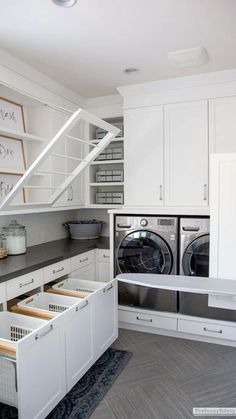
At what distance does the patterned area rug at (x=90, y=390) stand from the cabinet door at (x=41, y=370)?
135 millimetres

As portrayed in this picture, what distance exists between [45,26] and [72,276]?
2.03 meters

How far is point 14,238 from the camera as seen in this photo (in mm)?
2611

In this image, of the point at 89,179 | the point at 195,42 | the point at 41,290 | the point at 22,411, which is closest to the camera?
the point at 22,411

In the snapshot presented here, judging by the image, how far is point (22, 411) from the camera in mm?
1459

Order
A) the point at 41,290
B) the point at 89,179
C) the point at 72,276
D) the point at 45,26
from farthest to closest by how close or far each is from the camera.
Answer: the point at 89,179 → the point at 72,276 → the point at 41,290 → the point at 45,26

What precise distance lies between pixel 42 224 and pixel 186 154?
1.72 m

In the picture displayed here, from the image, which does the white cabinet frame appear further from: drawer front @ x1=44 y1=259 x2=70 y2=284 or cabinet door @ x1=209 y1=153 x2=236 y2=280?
cabinet door @ x1=209 y1=153 x2=236 y2=280

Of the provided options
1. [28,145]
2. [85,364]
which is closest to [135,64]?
[28,145]

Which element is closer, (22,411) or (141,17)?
(22,411)

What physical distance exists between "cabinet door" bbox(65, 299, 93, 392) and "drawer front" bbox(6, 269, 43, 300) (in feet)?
1.51

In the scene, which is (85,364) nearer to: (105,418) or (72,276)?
(105,418)

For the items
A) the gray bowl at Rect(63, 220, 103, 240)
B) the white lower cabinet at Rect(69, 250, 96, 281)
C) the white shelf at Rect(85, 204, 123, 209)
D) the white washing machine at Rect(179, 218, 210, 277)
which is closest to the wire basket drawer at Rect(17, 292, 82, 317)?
the white lower cabinet at Rect(69, 250, 96, 281)

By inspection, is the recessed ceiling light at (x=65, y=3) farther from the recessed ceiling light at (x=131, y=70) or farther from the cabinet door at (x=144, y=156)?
the cabinet door at (x=144, y=156)

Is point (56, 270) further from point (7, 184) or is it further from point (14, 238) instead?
point (7, 184)
